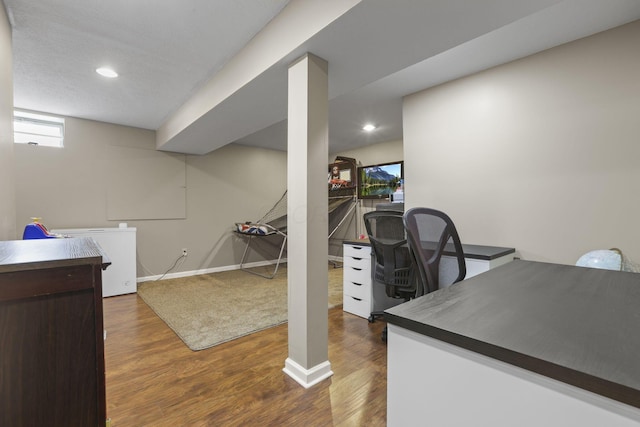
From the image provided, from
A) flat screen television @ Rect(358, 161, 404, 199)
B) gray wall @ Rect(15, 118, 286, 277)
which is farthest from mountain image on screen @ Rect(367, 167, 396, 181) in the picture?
gray wall @ Rect(15, 118, 286, 277)

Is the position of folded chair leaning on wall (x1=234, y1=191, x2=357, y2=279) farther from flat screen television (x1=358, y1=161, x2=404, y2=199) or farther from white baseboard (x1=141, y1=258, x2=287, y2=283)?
flat screen television (x1=358, y1=161, x2=404, y2=199)

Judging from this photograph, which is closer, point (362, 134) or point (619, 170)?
point (619, 170)

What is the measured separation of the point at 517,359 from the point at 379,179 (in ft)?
15.3

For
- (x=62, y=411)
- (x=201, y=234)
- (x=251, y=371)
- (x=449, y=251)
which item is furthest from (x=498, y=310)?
(x=201, y=234)

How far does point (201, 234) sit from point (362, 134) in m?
3.12

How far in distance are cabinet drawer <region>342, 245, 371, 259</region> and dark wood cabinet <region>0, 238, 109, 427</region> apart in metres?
2.20

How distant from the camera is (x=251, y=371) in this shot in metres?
1.89

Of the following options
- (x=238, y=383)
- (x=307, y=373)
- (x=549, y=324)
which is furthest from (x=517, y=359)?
(x=238, y=383)

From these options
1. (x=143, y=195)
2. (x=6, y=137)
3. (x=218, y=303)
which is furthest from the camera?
(x=143, y=195)

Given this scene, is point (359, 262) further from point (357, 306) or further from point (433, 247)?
point (433, 247)

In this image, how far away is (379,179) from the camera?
16.5ft

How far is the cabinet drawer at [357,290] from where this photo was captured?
2.78m

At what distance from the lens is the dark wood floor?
1478 millimetres

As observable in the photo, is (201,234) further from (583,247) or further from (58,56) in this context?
(583,247)
